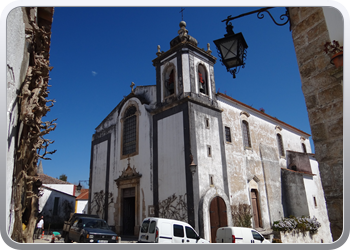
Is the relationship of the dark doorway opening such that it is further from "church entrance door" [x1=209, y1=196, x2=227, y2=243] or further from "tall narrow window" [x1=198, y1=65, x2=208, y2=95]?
"tall narrow window" [x1=198, y1=65, x2=208, y2=95]

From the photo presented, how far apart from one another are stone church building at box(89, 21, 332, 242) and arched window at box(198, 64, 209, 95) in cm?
6

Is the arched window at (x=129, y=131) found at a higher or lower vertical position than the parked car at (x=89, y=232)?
higher

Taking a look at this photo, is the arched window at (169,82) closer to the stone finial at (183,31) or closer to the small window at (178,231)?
the stone finial at (183,31)

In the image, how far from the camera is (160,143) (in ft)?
52.5

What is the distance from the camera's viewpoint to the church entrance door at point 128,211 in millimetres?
17141

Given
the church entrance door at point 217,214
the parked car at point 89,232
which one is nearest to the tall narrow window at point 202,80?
the church entrance door at point 217,214

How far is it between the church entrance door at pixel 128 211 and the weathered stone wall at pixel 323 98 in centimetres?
1449

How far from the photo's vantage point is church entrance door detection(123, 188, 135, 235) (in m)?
17.1

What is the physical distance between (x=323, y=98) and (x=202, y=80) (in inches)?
521

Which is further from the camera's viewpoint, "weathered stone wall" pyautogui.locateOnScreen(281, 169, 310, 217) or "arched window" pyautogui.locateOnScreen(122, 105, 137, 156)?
"weathered stone wall" pyautogui.locateOnScreen(281, 169, 310, 217)

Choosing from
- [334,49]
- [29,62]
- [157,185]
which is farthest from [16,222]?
[157,185]

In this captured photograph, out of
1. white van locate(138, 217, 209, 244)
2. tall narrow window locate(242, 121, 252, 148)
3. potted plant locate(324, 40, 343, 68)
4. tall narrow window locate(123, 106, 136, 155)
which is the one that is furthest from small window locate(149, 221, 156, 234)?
tall narrow window locate(242, 121, 252, 148)

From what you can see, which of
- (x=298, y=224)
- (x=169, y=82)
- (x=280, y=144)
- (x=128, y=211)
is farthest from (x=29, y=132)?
(x=280, y=144)

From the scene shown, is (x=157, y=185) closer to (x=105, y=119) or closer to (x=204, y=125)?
(x=204, y=125)
